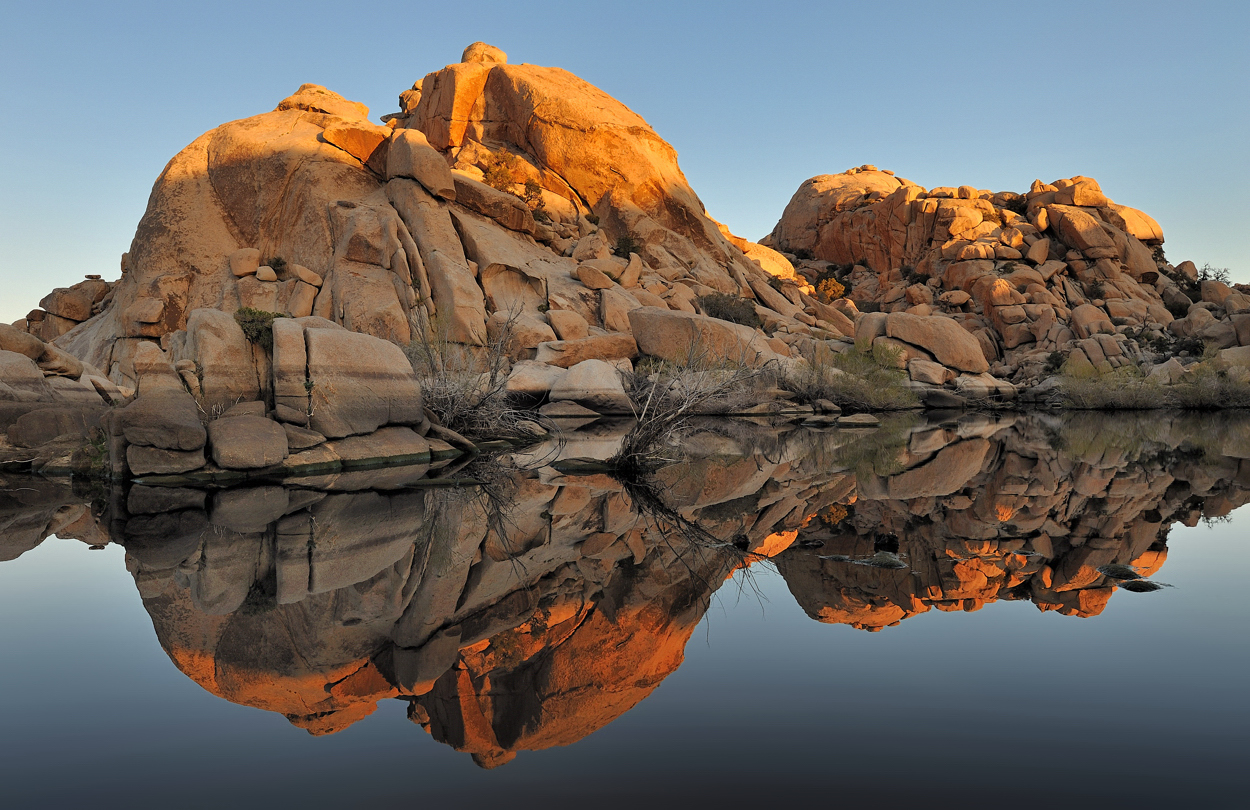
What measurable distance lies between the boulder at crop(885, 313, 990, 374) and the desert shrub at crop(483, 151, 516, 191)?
880 inches

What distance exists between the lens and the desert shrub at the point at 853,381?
3284 centimetres

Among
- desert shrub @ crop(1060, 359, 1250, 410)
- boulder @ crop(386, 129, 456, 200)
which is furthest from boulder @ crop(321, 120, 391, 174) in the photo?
desert shrub @ crop(1060, 359, 1250, 410)

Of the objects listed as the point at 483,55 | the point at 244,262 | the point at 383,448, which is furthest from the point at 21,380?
the point at 483,55

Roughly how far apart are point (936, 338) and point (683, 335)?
16.3 m

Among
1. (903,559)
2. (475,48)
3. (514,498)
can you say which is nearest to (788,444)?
(514,498)

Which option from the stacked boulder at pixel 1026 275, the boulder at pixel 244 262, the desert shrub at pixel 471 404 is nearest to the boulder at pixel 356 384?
the desert shrub at pixel 471 404

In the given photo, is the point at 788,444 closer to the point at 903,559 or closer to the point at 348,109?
the point at 903,559

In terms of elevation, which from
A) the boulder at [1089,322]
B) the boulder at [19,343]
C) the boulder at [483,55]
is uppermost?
the boulder at [483,55]

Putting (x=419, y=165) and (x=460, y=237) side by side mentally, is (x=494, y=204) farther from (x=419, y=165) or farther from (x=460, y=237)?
(x=419, y=165)

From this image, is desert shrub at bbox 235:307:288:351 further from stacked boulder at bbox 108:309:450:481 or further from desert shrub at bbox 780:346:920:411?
desert shrub at bbox 780:346:920:411

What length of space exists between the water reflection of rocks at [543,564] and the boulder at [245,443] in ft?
4.01

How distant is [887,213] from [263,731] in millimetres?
69073

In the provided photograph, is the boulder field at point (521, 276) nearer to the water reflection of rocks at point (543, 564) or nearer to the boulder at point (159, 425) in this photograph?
Result: the boulder at point (159, 425)

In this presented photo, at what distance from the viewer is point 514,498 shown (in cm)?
A: 1093
